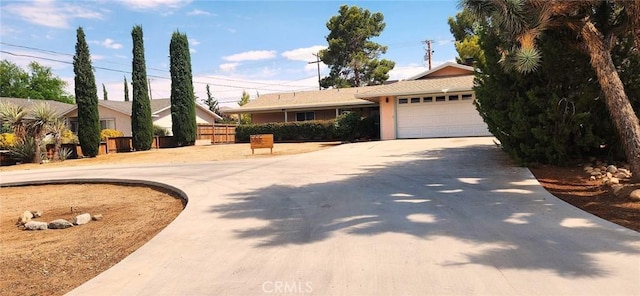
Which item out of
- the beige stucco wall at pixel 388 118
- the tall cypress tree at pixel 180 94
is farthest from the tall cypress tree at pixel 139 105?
the beige stucco wall at pixel 388 118

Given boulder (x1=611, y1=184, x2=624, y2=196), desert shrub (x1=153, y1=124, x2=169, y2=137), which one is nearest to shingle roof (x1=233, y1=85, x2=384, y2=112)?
desert shrub (x1=153, y1=124, x2=169, y2=137)

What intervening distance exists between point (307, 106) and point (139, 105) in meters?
10.7

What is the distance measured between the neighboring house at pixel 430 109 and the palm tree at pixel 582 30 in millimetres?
12683

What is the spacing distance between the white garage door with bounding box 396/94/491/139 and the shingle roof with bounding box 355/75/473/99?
53cm

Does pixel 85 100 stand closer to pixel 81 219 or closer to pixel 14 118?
pixel 14 118

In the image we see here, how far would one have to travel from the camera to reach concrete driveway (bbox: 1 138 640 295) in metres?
3.53

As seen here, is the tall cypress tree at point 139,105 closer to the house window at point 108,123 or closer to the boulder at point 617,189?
the house window at point 108,123

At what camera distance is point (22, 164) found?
19750 mm

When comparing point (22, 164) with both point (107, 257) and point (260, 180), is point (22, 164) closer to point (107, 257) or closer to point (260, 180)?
point (260, 180)

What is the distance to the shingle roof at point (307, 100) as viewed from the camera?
93.5 ft

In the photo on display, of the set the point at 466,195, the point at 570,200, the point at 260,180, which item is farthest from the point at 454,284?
the point at 260,180

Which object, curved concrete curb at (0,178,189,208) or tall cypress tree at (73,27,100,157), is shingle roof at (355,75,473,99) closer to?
curved concrete curb at (0,178,189,208)

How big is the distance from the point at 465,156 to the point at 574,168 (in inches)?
124

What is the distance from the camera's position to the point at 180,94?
28.8m
